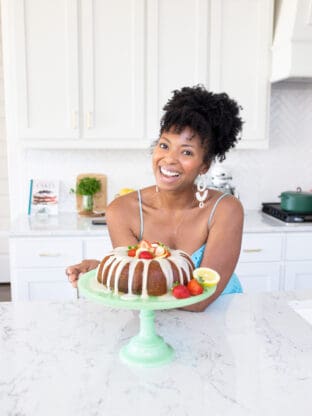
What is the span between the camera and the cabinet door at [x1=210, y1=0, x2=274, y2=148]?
286 centimetres

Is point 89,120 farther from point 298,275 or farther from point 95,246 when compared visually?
point 298,275

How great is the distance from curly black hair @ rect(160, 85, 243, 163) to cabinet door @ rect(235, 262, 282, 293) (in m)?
1.39

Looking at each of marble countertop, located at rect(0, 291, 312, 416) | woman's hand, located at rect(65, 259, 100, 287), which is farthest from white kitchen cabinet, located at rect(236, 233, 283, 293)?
woman's hand, located at rect(65, 259, 100, 287)

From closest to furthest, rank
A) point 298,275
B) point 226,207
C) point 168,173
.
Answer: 1. point 168,173
2. point 226,207
3. point 298,275

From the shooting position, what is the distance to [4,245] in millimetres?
4254

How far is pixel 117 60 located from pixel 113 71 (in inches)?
2.7

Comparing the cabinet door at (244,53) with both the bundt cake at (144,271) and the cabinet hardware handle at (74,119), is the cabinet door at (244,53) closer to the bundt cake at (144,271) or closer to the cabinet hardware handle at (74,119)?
the cabinet hardware handle at (74,119)

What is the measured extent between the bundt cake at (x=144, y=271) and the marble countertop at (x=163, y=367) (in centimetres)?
17

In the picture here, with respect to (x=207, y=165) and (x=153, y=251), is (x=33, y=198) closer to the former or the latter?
(x=207, y=165)

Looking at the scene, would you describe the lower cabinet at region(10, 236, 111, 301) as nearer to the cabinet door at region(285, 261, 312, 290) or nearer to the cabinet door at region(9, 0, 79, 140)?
the cabinet door at region(9, 0, 79, 140)

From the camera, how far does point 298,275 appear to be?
290cm

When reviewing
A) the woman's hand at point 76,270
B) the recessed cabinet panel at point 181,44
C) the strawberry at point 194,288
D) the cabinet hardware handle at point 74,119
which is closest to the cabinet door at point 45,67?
the cabinet hardware handle at point 74,119

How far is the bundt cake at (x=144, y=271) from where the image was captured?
104 cm

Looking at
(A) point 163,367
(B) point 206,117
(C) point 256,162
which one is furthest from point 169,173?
(C) point 256,162
